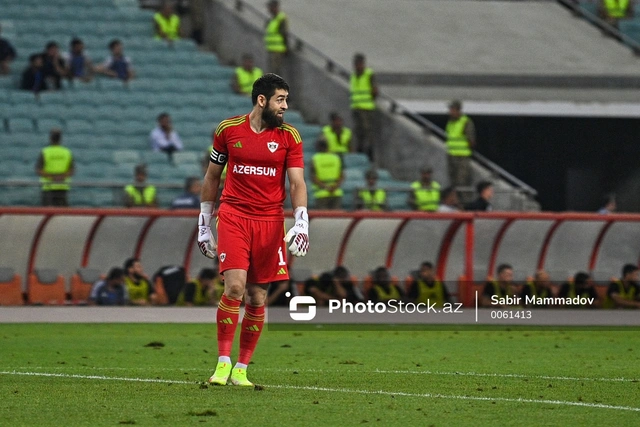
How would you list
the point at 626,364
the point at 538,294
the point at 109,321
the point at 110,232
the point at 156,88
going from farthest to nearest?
the point at 156,88
the point at 110,232
the point at 538,294
the point at 109,321
the point at 626,364

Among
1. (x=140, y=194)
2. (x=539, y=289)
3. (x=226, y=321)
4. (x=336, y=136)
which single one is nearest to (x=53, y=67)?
(x=336, y=136)

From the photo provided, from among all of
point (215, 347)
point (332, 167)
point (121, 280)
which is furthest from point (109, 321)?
point (332, 167)

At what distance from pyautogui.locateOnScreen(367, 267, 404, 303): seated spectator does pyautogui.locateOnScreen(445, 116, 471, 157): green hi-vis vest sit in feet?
19.4

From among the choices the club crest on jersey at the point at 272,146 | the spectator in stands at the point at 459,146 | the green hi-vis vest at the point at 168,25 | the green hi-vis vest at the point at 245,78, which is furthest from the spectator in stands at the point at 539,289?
the green hi-vis vest at the point at 168,25

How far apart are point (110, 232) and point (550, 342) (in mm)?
8212

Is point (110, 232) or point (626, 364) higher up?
point (626, 364)

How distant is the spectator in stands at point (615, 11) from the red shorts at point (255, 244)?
26451 millimetres

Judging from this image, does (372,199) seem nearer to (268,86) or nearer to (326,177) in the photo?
(326,177)

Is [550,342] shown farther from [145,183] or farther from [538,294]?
[145,183]

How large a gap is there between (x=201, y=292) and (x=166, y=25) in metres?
10.9

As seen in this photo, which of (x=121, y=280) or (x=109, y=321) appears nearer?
(x=109, y=321)

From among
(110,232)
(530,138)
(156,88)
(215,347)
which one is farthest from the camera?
(530,138)

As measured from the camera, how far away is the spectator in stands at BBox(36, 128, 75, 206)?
842 inches

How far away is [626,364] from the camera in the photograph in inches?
476
